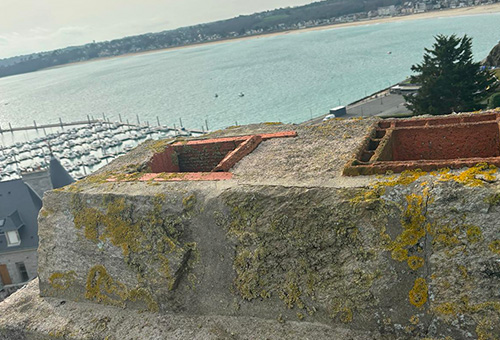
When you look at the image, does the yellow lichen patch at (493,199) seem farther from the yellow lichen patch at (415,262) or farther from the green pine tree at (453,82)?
the green pine tree at (453,82)

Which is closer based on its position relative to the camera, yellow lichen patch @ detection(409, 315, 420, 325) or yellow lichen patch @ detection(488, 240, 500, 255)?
yellow lichen patch @ detection(488, 240, 500, 255)

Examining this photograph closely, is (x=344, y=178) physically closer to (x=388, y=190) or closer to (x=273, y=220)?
(x=388, y=190)

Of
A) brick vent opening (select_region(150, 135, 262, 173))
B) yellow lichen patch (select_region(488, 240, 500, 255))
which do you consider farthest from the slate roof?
yellow lichen patch (select_region(488, 240, 500, 255))

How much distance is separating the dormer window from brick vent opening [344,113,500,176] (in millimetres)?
30394

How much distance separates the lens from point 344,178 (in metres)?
9.85

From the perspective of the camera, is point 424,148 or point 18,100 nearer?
point 424,148

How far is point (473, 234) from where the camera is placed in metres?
7.95

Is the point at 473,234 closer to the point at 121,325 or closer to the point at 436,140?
the point at 436,140

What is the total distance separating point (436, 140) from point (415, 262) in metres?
5.01

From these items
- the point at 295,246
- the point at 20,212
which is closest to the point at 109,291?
the point at 295,246

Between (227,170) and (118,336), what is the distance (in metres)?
5.01

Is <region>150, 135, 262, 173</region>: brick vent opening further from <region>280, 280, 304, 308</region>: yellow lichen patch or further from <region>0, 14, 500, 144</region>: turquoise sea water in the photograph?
<region>0, 14, 500, 144</region>: turquoise sea water

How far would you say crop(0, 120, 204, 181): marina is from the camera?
255 ft

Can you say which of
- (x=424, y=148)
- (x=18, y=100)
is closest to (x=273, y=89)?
(x=424, y=148)
